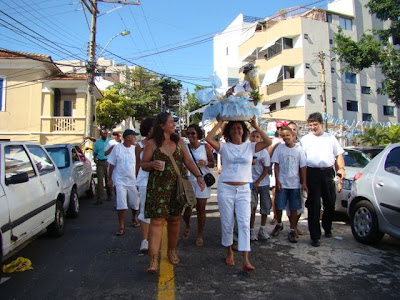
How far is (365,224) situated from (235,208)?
229cm

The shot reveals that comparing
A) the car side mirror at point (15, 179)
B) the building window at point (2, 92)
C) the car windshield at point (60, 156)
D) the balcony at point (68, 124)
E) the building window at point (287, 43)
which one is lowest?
the car side mirror at point (15, 179)

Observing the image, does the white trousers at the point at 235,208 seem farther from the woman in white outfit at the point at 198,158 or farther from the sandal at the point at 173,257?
the woman in white outfit at the point at 198,158

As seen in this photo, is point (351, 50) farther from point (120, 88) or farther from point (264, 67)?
point (120, 88)

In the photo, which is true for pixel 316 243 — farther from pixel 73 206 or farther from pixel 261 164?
pixel 73 206

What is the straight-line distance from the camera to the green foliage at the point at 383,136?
563 inches

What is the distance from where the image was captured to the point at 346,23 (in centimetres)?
3262

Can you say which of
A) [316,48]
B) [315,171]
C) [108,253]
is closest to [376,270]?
[315,171]

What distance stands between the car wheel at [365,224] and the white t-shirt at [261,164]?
142cm

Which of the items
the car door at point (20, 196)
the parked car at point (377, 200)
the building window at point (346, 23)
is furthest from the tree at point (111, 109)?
the parked car at point (377, 200)

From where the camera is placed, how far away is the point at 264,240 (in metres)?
5.22

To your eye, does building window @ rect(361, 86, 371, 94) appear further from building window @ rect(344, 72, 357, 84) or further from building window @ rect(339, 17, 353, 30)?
building window @ rect(339, 17, 353, 30)

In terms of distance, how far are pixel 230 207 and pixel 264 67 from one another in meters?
32.0

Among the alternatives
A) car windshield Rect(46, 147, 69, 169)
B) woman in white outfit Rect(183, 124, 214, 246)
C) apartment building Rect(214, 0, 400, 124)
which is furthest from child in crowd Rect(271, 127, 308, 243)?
apartment building Rect(214, 0, 400, 124)

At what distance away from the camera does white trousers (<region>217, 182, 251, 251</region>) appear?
12.8 feet
